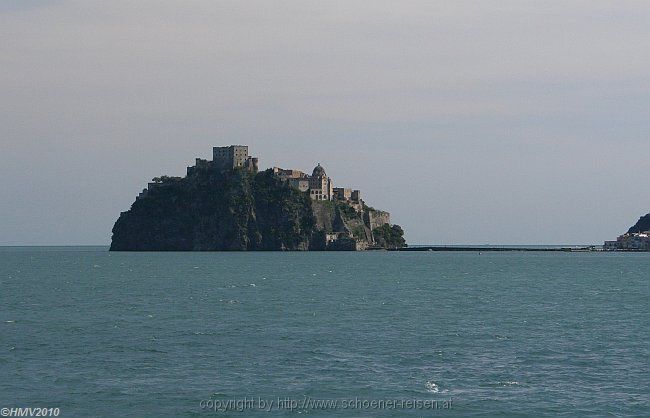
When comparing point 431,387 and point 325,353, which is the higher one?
point 325,353

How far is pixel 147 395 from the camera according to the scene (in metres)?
38.0

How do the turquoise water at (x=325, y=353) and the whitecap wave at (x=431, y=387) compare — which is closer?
the turquoise water at (x=325, y=353)

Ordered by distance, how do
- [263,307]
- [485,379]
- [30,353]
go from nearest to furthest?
[485,379] < [30,353] < [263,307]

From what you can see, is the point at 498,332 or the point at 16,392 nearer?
the point at 16,392

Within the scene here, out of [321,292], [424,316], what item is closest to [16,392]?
[424,316]

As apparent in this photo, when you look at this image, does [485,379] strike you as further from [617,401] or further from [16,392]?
[16,392]

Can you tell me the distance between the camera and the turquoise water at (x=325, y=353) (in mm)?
37500

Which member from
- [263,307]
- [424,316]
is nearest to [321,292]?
[263,307]

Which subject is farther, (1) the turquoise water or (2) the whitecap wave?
(2) the whitecap wave

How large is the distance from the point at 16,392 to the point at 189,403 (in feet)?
25.8

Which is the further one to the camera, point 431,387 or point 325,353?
point 325,353

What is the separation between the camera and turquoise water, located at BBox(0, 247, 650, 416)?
37500 mm

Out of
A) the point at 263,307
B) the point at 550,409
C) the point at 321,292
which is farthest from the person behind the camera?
the point at 321,292

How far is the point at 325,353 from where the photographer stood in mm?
48750
